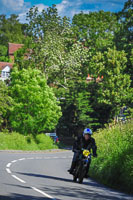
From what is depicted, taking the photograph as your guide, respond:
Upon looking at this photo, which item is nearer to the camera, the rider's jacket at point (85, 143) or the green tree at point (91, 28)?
the rider's jacket at point (85, 143)

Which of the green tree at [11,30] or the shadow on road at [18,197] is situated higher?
the green tree at [11,30]

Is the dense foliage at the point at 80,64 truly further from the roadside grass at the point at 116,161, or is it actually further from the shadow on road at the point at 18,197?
the shadow on road at the point at 18,197

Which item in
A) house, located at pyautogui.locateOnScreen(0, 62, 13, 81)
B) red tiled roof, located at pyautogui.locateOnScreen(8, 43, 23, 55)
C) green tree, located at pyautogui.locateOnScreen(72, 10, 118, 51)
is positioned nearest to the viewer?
green tree, located at pyautogui.locateOnScreen(72, 10, 118, 51)

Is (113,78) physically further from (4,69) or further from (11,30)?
(11,30)

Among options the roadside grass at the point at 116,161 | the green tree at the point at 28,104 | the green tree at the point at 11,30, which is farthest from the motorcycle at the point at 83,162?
the green tree at the point at 11,30

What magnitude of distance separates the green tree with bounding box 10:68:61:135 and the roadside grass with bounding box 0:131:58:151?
1837 millimetres

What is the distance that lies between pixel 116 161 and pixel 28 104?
3391 cm

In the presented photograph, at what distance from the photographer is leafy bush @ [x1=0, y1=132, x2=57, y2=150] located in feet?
138

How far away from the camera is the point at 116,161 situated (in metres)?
14.5

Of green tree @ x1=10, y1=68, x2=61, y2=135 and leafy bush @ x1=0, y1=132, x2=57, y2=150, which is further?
green tree @ x1=10, y1=68, x2=61, y2=135

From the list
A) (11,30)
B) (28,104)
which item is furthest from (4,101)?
(11,30)

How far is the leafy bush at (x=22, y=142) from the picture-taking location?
42.0 m

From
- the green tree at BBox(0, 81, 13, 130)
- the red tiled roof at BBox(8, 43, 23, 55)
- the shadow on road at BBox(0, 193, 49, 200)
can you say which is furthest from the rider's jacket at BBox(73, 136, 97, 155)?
the red tiled roof at BBox(8, 43, 23, 55)

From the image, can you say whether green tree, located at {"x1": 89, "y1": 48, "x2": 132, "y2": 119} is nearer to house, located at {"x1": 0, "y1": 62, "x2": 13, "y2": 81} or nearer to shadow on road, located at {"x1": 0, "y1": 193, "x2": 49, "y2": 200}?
shadow on road, located at {"x1": 0, "y1": 193, "x2": 49, "y2": 200}
